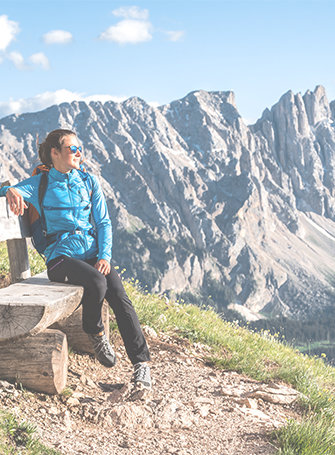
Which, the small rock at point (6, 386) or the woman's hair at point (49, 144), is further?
the woman's hair at point (49, 144)

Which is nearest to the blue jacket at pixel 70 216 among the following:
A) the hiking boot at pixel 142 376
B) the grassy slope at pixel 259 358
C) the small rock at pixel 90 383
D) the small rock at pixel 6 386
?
the hiking boot at pixel 142 376

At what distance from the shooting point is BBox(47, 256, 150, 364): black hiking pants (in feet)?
20.5

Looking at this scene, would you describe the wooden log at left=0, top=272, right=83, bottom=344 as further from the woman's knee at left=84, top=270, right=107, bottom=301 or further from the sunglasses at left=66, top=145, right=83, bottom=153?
the sunglasses at left=66, top=145, right=83, bottom=153

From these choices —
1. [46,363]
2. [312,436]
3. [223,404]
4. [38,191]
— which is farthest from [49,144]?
[312,436]

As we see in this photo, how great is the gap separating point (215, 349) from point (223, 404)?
8.76 ft

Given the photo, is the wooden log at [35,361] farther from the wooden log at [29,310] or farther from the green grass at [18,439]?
the green grass at [18,439]

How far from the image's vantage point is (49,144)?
22.8 ft

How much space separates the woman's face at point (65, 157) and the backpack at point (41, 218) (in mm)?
244

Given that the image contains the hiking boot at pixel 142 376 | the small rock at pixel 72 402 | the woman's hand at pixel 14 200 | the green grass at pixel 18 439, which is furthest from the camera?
the woman's hand at pixel 14 200

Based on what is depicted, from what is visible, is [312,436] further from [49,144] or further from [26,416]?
[49,144]

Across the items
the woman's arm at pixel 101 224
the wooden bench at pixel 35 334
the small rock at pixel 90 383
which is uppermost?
the woman's arm at pixel 101 224

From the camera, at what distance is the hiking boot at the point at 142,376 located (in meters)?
6.10

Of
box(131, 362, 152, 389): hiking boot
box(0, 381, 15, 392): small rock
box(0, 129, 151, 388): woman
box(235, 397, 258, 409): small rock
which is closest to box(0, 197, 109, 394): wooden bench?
box(0, 381, 15, 392): small rock

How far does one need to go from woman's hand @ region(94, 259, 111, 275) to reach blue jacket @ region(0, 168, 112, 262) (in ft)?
0.31
